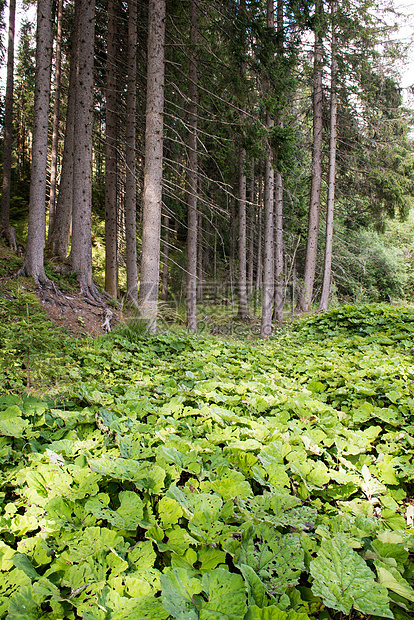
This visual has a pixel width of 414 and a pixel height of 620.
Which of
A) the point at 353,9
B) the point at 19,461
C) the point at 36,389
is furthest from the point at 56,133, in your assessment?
the point at 19,461

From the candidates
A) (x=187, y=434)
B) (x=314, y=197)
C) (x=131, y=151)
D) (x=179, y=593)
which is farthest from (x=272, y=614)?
(x=314, y=197)

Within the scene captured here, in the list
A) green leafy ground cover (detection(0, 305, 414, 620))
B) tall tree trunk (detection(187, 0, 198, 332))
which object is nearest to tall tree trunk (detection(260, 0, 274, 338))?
tall tree trunk (detection(187, 0, 198, 332))

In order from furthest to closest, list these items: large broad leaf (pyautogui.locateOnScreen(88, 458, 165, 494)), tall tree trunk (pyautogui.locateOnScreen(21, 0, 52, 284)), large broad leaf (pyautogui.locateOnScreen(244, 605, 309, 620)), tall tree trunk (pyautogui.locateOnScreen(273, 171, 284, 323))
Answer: tall tree trunk (pyautogui.locateOnScreen(273, 171, 284, 323)) < tall tree trunk (pyautogui.locateOnScreen(21, 0, 52, 284)) < large broad leaf (pyautogui.locateOnScreen(88, 458, 165, 494)) < large broad leaf (pyautogui.locateOnScreen(244, 605, 309, 620))

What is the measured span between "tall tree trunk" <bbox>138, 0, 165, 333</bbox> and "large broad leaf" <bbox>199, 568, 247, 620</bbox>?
5.27 meters

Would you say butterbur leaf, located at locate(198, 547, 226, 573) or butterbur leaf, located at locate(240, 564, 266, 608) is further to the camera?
butterbur leaf, located at locate(198, 547, 226, 573)

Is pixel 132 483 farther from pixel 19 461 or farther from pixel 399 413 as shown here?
pixel 399 413

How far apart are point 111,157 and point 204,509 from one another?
9962mm

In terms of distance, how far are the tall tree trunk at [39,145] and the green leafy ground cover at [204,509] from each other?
4972 millimetres

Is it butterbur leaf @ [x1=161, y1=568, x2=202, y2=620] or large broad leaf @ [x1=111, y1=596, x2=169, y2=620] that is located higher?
butterbur leaf @ [x1=161, y1=568, x2=202, y2=620]

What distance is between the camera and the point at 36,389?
279 centimetres

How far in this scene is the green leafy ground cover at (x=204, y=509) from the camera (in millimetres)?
918

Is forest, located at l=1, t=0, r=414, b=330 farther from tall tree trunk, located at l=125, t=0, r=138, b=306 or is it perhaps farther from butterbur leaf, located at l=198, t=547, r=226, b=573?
butterbur leaf, located at l=198, t=547, r=226, b=573

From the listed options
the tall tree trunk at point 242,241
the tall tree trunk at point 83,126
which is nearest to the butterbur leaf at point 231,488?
the tall tree trunk at point 83,126

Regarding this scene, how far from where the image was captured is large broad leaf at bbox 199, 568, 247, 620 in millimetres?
825
